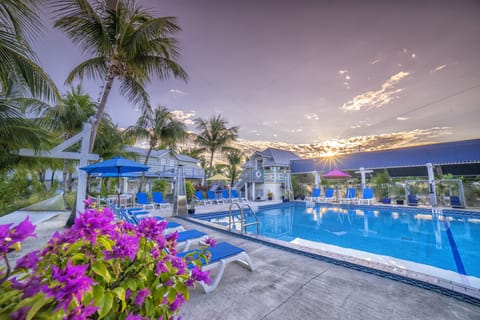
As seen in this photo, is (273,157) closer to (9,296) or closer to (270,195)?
(270,195)

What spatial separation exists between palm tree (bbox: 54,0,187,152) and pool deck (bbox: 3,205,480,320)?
6.75 m

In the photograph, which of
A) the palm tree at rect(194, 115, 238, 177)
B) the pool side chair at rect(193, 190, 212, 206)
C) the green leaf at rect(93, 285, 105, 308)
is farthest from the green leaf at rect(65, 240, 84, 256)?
the palm tree at rect(194, 115, 238, 177)

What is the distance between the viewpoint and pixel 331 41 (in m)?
8.10

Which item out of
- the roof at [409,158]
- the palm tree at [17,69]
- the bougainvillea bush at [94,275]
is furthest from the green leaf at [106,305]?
the roof at [409,158]

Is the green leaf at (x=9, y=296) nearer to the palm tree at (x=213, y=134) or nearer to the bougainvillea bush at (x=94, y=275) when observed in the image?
the bougainvillea bush at (x=94, y=275)

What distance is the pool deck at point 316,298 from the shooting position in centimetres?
228

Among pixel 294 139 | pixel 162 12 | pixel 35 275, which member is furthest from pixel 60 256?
pixel 294 139

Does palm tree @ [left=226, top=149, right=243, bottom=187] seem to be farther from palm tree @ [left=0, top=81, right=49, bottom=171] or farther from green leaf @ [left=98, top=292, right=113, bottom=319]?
green leaf @ [left=98, top=292, right=113, bottom=319]

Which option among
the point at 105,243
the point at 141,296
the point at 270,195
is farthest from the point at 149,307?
the point at 270,195

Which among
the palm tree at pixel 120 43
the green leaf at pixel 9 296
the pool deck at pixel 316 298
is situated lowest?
the pool deck at pixel 316 298

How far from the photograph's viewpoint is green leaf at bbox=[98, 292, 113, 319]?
83cm

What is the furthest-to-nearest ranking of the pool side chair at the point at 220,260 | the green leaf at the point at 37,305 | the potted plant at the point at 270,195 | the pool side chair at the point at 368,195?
the potted plant at the point at 270,195, the pool side chair at the point at 368,195, the pool side chair at the point at 220,260, the green leaf at the point at 37,305

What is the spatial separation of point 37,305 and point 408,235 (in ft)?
31.9

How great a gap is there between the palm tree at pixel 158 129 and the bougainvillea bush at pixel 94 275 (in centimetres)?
1484
